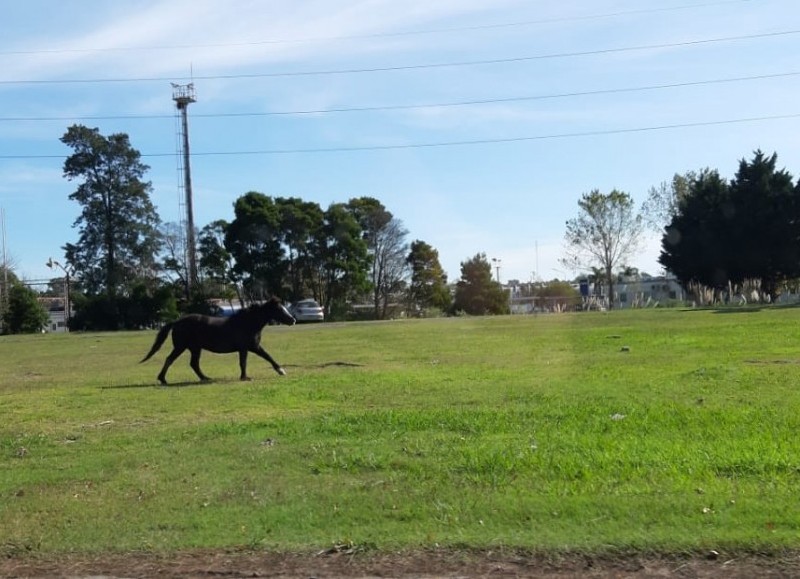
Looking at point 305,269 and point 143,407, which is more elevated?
point 305,269

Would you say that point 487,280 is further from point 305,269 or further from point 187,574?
point 187,574

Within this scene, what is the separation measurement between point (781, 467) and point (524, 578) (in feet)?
11.1

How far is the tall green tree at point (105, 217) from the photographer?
222ft

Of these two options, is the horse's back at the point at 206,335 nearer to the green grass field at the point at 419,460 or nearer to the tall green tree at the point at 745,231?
the green grass field at the point at 419,460

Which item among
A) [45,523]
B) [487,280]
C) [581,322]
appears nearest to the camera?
[45,523]

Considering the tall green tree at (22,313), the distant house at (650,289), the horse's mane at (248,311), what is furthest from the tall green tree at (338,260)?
the horse's mane at (248,311)

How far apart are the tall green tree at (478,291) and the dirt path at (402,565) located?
219 ft

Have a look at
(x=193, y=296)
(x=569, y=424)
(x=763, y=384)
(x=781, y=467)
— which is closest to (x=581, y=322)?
(x=763, y=384)

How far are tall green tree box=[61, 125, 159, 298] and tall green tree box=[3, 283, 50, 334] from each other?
12.2 ft

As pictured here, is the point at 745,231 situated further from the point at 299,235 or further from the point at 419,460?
the point at 419,460

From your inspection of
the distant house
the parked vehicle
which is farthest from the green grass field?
the distant house

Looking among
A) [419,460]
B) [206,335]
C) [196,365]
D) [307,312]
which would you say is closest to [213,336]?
[206,335]

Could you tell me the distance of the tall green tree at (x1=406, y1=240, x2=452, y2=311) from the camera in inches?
2928

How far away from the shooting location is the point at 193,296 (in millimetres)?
67000
